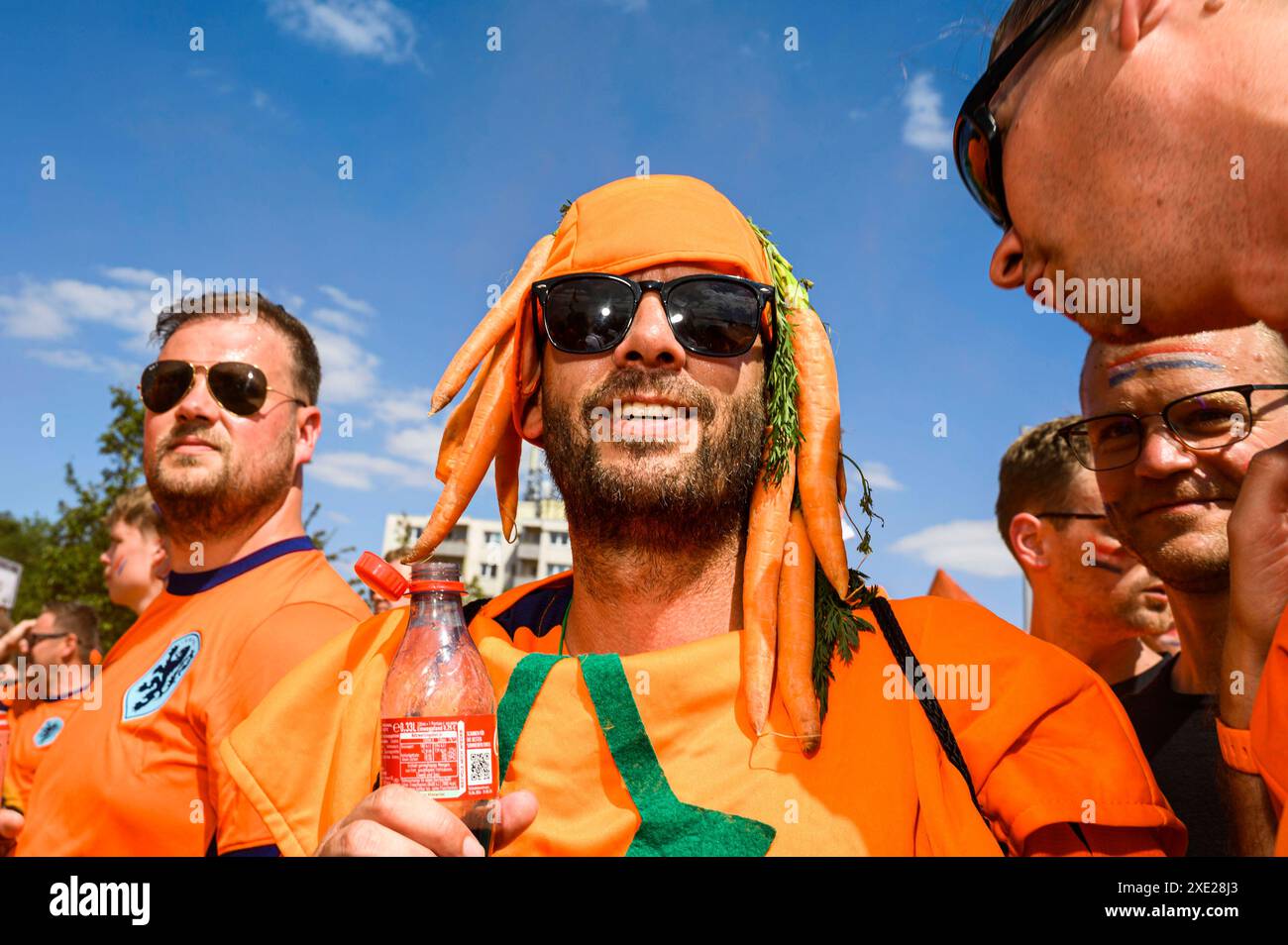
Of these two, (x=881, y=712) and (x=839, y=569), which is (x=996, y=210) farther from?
(x=881, y=712)

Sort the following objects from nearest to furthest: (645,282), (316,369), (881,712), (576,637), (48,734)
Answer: (881,712) → (645,282) → (576,637) → (316,369) → (48,734)

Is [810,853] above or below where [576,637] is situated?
below

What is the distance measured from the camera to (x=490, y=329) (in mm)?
2785

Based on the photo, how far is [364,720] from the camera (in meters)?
2.27

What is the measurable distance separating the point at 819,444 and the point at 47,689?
526 cm

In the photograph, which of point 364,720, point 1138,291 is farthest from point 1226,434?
point 364,720

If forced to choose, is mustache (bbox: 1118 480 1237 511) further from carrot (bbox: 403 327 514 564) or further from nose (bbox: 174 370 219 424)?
nose (bbox: 174 370 219 424)

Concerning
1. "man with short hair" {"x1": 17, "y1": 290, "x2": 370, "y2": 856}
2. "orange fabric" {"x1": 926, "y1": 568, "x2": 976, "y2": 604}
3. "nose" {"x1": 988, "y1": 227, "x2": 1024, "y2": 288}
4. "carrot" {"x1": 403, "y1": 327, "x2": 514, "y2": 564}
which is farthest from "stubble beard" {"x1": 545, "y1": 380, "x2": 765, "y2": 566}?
"orange fabric" {"x1": 926, "y1": 568, "x2": 976, "y2": 604}

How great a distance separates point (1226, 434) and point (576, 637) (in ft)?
6.63

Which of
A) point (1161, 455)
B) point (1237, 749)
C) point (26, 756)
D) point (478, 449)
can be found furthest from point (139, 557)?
point (1237, 749)

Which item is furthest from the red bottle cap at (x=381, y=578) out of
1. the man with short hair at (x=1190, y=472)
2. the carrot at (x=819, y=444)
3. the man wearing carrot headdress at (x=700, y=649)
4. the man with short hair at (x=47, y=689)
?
the man with short hair at (x=1190, y=472)

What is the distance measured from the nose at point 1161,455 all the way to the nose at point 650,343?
157cm

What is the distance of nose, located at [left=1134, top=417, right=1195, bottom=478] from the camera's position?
2869 millimetres
